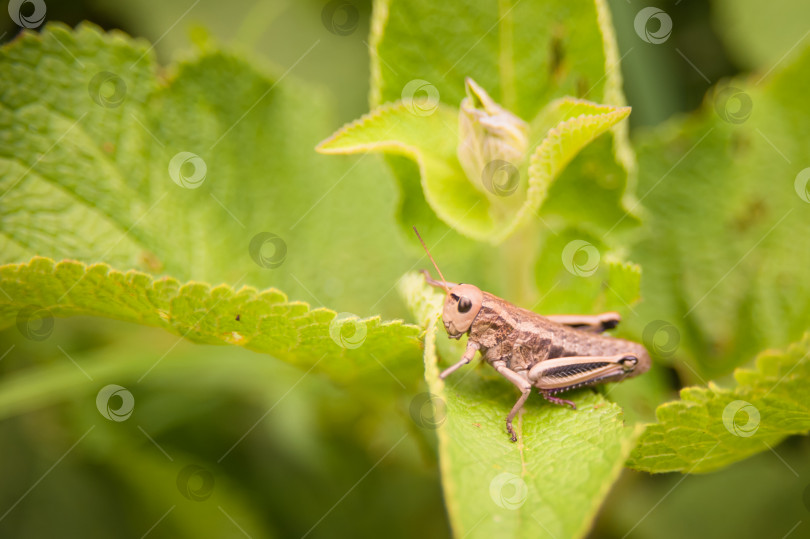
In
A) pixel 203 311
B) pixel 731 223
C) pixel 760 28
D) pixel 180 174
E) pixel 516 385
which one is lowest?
pixel 203 311

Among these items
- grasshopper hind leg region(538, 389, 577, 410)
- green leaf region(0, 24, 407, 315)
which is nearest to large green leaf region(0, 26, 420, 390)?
green leaf region(0, 24, 407, 315)

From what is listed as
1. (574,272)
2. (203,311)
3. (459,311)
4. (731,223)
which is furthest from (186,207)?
(731,223)

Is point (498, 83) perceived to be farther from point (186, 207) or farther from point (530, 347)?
point (186, 207)

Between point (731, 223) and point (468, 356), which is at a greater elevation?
point (731, 223)

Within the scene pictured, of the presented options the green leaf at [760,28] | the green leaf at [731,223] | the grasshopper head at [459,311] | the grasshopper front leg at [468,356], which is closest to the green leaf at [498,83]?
the grasshopper head at [459,311]

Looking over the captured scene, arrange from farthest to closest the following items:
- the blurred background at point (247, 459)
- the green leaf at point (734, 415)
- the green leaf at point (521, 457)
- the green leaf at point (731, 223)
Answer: the blurred background at point (247, 459)
the green leaf at point (731, 223)
the green leaf at point (734, 415)
the green leaf at point (521, 457)

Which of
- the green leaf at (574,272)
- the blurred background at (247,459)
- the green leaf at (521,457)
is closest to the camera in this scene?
the green leaf at (521,457)

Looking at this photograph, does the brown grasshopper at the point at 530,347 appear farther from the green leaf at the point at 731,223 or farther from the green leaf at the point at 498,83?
the green leaf at the point at 731,223
